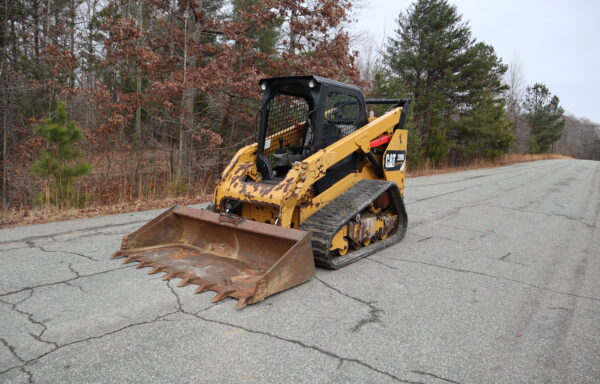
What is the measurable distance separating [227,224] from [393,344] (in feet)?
7.14

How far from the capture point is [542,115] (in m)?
48.4

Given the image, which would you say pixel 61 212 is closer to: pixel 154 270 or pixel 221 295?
pixel 154 270

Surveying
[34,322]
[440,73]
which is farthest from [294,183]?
[440,73]

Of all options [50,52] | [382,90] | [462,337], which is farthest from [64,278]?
[382,90]

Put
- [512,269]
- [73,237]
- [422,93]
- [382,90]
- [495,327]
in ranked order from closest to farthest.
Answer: [495,327] → [512,269] → [73,237] → [382,90] → [422,93]

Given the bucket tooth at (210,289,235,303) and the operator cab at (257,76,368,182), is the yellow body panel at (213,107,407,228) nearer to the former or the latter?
the operator cab at (257,76,368,182)

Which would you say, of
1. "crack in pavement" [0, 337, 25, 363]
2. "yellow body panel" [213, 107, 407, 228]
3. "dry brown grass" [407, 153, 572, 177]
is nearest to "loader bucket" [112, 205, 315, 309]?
"yellow body panel" [213, 107, 407, 228]

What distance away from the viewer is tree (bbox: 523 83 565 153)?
48.3 m

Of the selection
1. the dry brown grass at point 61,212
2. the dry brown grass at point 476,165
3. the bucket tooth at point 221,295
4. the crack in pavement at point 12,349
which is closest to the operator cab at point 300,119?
the bucket tooth at point 221,295

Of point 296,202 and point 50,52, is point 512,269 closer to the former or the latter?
point 296,202

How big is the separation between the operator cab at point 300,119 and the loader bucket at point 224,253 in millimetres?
1116

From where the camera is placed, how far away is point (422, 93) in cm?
2258

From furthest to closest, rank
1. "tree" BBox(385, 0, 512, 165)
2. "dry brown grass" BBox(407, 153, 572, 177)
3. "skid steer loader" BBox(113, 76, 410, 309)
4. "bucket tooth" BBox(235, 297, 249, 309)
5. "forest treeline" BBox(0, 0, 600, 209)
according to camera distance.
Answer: "tree" BBox(385, 0, 512, 165), "dry brown grass" BBox(407, 153, 572, 177), "forest treeline" BBox(0, 0, 600, 209), "skid steer loader" BBox(113, 76, 410, 309), "bucket tooth" BBox(235, 297, 249, 309)

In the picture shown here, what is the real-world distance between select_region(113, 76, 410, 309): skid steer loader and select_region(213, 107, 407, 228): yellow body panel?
0.01 m
